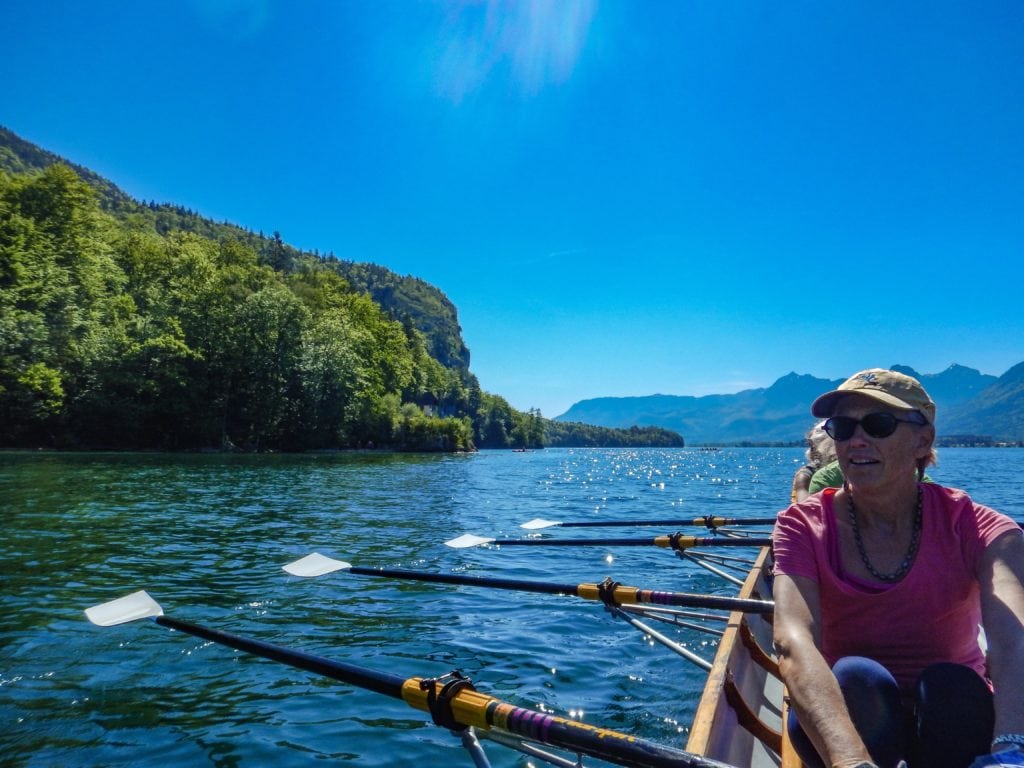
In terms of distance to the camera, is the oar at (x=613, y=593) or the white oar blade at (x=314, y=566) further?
the white oar blade at (x=314, y=566)

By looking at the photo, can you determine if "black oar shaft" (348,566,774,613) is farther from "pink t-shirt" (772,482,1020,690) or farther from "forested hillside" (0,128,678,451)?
"forested hillside" (0,128,678,451)

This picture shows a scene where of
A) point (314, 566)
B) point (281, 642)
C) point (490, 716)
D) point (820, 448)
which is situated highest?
point (820, 448)

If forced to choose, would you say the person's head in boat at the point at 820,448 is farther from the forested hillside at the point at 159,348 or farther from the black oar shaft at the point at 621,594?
the forested hillside at the point at 159,348

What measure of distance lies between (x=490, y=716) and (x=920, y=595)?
2.16 metres

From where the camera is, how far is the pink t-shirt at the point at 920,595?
2855 mm

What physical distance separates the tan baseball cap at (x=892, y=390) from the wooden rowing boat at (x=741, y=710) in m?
1.89

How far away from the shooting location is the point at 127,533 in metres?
13.9

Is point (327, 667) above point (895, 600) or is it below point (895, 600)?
below

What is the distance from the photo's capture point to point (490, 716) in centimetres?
284

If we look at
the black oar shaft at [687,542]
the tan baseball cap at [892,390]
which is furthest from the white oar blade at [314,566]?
the tan baseball cap at [892,390]

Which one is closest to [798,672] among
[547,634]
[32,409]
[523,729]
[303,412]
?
[523,729]

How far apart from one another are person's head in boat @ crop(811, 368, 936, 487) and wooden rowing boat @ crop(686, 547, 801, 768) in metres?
1.66

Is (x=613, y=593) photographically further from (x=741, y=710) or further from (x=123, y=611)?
(x=123, y=611)

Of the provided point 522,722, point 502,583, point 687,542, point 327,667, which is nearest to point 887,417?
point 522,722
